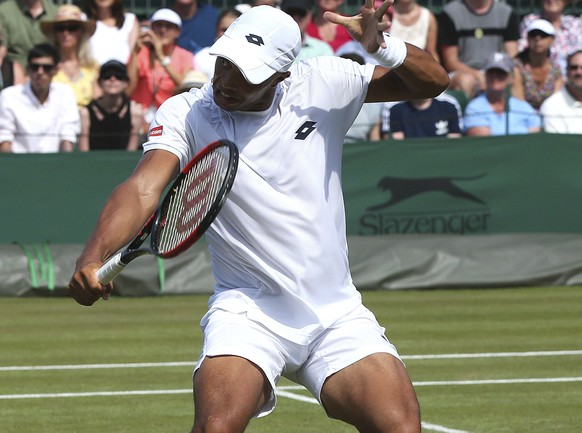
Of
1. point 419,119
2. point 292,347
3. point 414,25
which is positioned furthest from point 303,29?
point 292,347

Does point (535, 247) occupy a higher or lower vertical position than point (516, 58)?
lower

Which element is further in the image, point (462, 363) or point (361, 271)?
point (361, 271)

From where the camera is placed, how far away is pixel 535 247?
13.7 meters

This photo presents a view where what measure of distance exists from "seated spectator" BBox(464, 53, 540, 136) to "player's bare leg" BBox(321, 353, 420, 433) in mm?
9753

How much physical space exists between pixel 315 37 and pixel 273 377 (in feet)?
36.6

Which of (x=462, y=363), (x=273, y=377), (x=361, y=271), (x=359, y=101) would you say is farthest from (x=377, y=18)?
(x=361, y=271)

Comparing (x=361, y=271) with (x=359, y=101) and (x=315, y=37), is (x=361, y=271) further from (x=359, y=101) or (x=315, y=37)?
(x=359, y=101)

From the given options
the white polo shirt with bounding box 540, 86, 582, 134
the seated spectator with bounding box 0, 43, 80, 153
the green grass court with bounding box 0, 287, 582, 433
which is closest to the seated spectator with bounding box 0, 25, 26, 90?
the seated spectator with bounding box 0, 43, 80, 153

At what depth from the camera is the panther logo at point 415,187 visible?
545 inches

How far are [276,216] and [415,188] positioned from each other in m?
8.82

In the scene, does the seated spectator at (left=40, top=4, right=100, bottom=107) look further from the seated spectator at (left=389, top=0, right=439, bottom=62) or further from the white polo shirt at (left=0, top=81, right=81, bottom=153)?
the seated spectator at (left=389, top=0, right=439, bottom=62)

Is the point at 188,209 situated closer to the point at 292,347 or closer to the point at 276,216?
the point at 276,216

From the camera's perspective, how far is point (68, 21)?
1431 cm

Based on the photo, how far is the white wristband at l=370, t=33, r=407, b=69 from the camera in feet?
17.4
